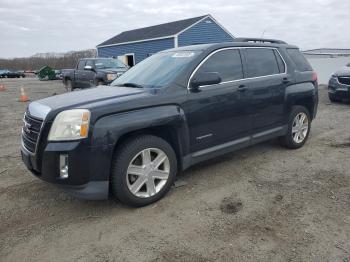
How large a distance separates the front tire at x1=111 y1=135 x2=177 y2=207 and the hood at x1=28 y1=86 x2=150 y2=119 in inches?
19.4

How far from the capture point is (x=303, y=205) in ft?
12.3

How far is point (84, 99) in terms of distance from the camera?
378 centimetres

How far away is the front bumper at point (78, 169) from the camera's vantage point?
10.9 feet

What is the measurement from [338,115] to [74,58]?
185 ft

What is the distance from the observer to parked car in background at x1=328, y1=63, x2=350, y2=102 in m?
10.3

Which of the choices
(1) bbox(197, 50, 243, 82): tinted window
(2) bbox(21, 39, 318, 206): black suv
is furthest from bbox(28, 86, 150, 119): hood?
(1) bbox(197, 50, 243, 82): tinted window

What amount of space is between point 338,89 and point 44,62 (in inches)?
2575

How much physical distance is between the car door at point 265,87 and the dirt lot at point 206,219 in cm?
60

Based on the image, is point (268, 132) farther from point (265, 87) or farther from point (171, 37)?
point (171, 37)

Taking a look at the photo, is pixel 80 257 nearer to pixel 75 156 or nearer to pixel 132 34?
pixel 75 156

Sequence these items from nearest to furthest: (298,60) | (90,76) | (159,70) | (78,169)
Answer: (78,169) → (159,70) → (298,60) → (90,76)

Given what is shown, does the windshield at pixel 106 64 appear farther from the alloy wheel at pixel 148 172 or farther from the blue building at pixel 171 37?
the blue building at pixel 171 37

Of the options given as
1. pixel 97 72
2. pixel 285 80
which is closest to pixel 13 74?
pixel 97 72

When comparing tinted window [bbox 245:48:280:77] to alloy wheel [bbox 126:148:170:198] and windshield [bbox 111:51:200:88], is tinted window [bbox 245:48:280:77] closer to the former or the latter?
windshield [bbox 111:51:200:88]
